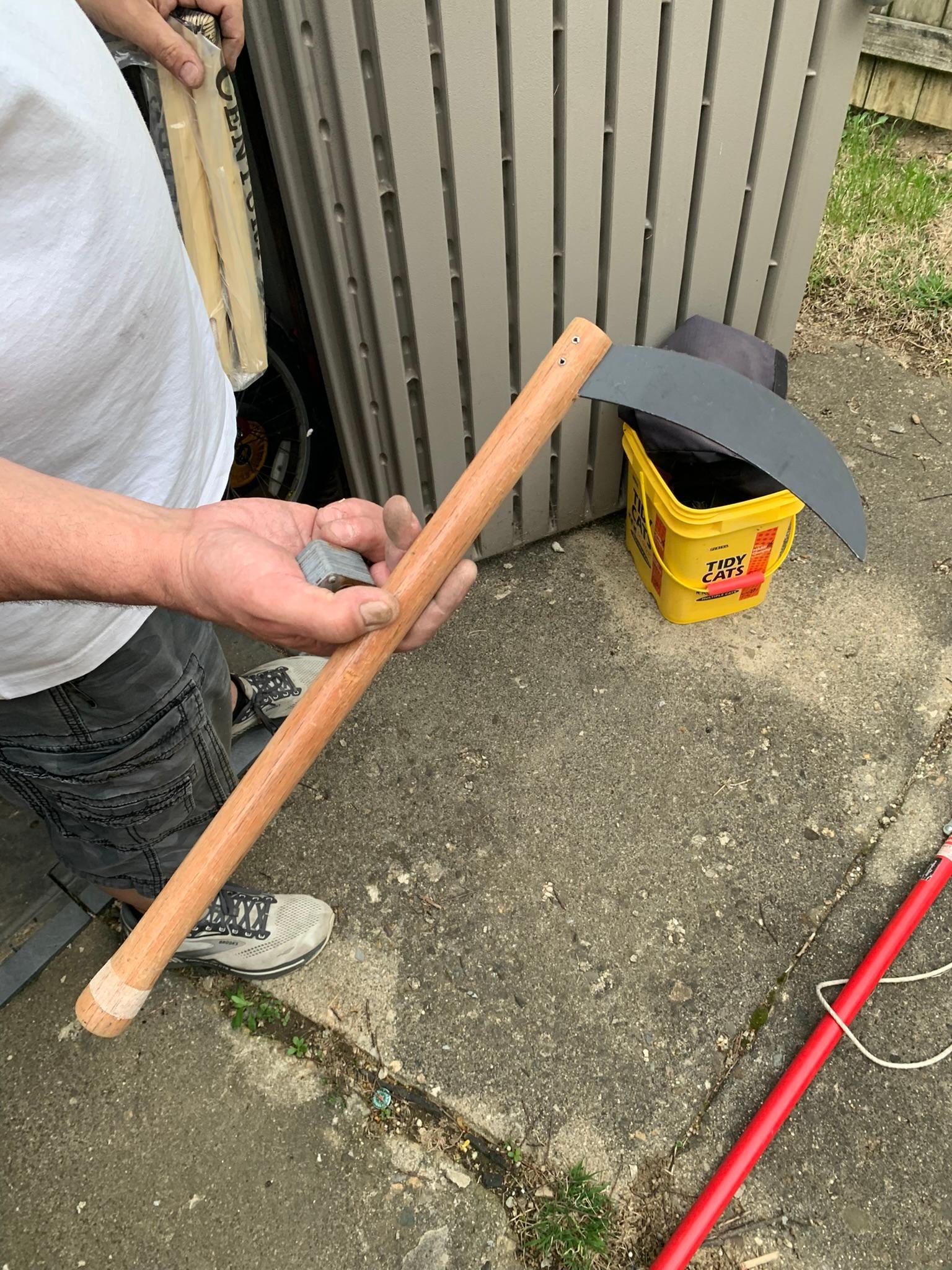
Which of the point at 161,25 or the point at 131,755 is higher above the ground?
the point at 161,25

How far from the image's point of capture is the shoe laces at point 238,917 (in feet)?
5.72

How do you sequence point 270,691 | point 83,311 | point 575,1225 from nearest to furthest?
point 83,311 < point 575,1225 < point 270,691

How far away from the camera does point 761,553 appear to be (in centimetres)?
Result: 219

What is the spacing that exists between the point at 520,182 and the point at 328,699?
54.2 inches

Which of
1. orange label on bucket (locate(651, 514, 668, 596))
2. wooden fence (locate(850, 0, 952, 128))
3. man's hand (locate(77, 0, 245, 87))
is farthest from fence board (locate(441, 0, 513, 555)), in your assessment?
wooden fence (locate(850, 0, 952, 128))

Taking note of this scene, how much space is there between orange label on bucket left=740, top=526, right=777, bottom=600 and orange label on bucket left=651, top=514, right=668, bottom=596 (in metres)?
0.22

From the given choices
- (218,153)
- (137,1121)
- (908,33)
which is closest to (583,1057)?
(137,1121)

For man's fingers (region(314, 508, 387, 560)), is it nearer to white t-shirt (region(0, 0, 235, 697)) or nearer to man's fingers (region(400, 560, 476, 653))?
man's fingers (region(400, 560, 476, 653))

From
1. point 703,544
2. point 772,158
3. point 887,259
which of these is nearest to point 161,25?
point 772,158

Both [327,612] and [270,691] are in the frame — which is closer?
[327,612]

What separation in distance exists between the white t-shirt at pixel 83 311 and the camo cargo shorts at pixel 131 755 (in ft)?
0.25

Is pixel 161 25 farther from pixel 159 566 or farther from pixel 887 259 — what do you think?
pixel 887 259

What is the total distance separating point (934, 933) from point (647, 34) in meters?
2.01

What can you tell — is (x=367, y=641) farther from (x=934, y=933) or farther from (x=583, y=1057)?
(x=934, y=933)
